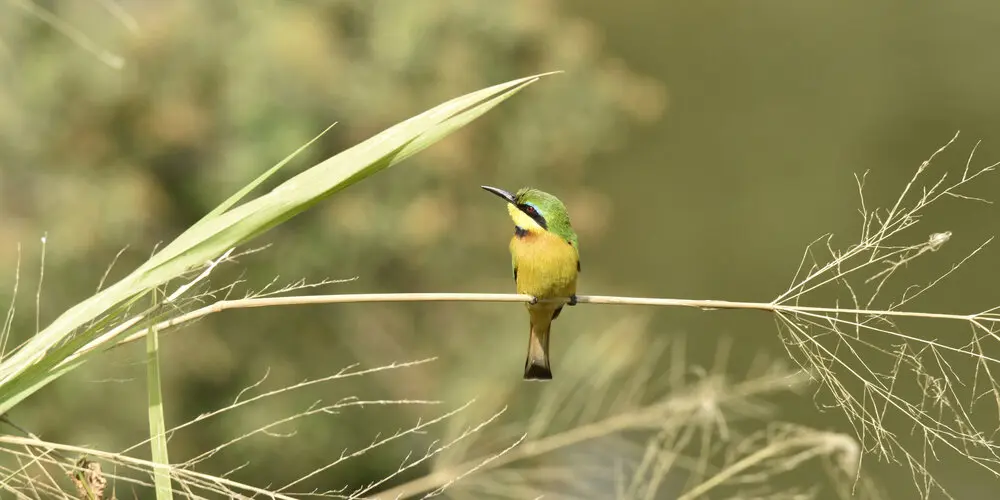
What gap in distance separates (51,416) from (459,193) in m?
2.03

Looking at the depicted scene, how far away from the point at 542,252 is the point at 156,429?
0.99m

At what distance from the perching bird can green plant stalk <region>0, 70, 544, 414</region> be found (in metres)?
0.85

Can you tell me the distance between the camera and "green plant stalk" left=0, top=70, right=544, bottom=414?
0.67 m

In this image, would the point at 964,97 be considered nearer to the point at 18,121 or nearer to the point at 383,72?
the point at 383,72

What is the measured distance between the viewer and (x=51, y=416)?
12.2 feet

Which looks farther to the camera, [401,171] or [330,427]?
[401,171]

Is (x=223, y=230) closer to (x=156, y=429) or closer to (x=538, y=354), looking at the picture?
(x=156, y=429)

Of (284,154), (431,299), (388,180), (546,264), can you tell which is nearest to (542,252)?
(546,264)

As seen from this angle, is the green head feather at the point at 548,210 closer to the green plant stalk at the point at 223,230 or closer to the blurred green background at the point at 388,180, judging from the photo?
the green plant stalk at the point at 223,230

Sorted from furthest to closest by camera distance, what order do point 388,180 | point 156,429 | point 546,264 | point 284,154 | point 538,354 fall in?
point 388,180 → point 284,154 → point 538,354 → point 546,264 → point 156,429

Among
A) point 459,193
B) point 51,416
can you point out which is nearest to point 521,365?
point 459,193

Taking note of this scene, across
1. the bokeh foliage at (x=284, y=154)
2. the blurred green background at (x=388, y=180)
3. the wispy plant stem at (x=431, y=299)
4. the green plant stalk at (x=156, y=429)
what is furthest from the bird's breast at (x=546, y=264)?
the bokeh foliage at (x=284, y=154)

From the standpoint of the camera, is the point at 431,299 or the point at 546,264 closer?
the point at 431,299

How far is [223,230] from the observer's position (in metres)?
0.70
